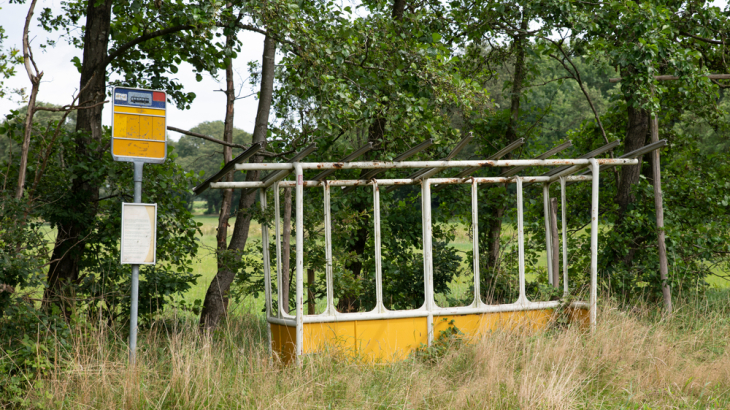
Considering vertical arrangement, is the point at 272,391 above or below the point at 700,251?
below

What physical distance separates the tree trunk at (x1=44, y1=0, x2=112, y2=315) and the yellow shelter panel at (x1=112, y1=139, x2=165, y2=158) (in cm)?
265

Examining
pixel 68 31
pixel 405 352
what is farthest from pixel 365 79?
pixel 68 31

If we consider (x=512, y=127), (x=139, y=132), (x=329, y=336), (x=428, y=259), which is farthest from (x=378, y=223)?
(x=512, y=127)

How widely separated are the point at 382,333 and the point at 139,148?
3094mm

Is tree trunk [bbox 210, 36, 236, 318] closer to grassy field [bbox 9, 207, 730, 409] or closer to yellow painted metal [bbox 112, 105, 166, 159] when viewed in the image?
grassy field [bbox 9, 207, 730, 409]

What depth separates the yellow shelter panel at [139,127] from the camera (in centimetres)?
530

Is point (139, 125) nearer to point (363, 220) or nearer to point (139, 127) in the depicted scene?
point (139, 127)

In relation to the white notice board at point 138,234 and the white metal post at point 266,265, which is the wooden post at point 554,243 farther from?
the white notice board at point 138,234

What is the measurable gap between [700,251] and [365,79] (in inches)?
227

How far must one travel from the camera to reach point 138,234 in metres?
5.19

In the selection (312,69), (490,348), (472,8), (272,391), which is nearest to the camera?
(272,391)

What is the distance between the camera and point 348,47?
7578mm

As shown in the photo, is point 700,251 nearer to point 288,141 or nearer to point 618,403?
point 618,403

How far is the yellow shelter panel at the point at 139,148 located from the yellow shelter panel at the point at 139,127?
50 millimetres
